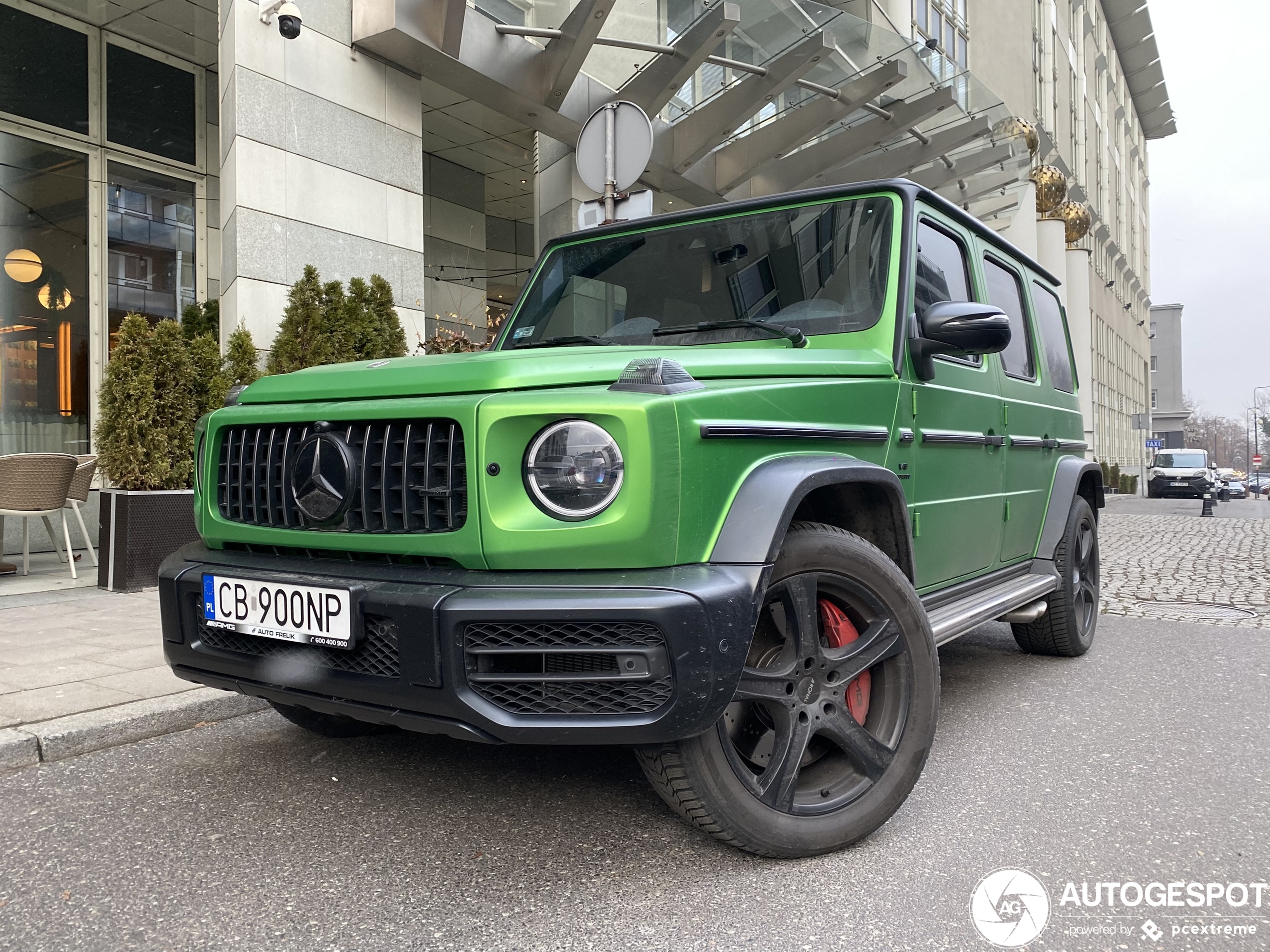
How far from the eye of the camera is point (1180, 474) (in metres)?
35.2

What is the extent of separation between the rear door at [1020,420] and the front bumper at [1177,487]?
34824 mm

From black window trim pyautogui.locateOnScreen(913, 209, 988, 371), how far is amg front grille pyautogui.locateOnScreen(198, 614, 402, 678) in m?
2.00

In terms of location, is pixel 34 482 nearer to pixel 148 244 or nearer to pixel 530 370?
pixel 148 244

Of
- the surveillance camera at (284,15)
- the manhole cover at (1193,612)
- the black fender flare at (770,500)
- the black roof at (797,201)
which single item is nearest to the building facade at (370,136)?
the surveillance camera at (284,15)

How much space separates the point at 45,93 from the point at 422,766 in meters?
9.79

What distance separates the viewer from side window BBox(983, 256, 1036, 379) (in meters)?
4.11

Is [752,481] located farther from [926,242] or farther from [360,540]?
[926,242]

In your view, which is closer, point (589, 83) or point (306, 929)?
point (306, 929)

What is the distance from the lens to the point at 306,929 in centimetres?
206

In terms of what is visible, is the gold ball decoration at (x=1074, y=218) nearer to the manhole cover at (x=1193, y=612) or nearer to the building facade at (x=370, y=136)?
the building facade at (x=370, y=136)

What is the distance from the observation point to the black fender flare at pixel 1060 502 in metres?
4.45

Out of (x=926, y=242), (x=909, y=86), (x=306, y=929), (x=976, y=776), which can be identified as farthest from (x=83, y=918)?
(x=909, y=86)

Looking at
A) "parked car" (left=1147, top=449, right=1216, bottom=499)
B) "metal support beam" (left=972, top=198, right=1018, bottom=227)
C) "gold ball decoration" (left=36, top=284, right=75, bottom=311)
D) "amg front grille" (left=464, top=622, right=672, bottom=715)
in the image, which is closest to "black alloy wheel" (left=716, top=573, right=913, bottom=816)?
"amg front grille" (left=464, top=622, right=672, bottom=715)

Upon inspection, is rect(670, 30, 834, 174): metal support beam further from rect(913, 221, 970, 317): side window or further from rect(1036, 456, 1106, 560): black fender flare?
rect(913, 221, 970, 317): side window
